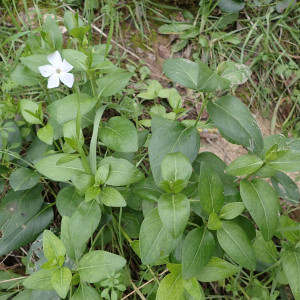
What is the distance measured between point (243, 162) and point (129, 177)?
20.1 inches

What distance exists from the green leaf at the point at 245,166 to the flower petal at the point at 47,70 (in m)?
1.05

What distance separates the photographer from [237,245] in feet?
3.41

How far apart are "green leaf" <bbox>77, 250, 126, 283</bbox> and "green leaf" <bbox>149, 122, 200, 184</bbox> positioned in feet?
1.41

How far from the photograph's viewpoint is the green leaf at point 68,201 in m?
1.23

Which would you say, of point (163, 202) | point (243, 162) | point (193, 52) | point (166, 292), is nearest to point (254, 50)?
point (193, 52)

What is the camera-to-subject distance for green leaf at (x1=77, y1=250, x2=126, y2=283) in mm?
1062

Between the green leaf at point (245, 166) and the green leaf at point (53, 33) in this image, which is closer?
the green leaf at point (245, 166)

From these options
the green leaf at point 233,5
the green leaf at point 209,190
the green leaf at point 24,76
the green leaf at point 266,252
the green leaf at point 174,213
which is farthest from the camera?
the green leaf at point 233,5

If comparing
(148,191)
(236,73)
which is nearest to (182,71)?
(236,73)

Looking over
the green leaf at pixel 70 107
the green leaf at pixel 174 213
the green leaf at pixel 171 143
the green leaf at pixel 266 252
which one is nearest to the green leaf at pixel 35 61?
the green leaf at pixel 70 107

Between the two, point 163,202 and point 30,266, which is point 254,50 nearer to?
point 163,202

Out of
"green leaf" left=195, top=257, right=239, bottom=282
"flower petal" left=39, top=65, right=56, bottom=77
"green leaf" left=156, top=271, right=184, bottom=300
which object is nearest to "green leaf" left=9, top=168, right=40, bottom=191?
"flower petal" left=39, top=65, right=56, bottom=77

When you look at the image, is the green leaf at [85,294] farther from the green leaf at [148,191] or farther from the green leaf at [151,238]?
the green leaf at [148,191]

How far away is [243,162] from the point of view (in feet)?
3.58
